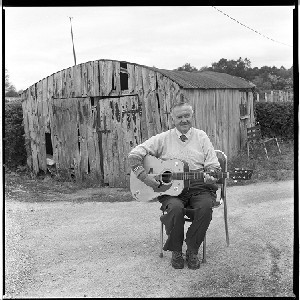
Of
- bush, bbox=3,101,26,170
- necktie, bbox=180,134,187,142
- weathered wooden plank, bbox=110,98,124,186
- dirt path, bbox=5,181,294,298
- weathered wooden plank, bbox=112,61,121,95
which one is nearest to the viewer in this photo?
dirt path, bbox=5,181,294,298

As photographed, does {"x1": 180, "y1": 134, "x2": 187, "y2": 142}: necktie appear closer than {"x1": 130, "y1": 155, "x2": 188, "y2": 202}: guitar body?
No

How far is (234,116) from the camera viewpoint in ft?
34.0

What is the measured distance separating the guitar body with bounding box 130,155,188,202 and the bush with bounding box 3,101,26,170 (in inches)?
251

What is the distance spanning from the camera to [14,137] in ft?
33.5

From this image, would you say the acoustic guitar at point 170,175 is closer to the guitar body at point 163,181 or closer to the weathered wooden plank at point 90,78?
the guitar body at point 163,181

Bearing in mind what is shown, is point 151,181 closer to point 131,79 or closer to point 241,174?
point 241,174

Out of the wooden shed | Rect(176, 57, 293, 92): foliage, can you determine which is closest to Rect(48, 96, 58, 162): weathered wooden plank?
the wooden shed

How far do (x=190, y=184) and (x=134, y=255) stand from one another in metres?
0.87

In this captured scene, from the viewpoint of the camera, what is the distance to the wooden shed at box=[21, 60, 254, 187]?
862cm

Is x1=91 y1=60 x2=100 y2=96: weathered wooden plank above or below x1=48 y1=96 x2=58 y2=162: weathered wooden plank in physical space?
above

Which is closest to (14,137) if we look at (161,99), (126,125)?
(126,125)

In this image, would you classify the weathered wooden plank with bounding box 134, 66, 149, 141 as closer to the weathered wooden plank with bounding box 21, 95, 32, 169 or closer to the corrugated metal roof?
the corrugated metal roof

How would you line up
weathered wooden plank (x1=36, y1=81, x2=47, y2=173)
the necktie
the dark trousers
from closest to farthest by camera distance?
the dark trousers, the necktie, weathered wooden plank (x1=36, y1=81, x2=47, y2=173)
